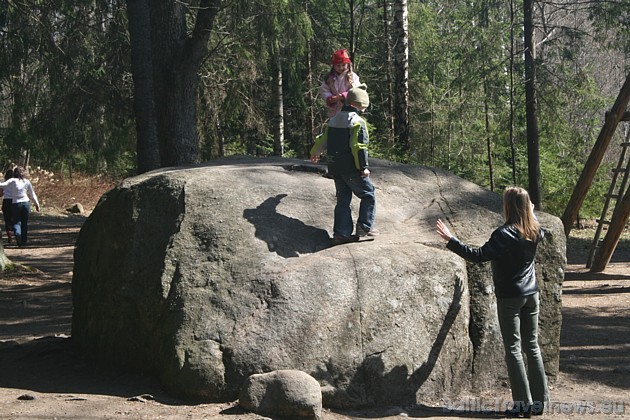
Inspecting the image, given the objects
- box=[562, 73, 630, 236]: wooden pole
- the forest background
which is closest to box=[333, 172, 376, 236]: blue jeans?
the forest background

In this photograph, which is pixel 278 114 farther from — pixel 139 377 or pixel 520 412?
pixel 520 412

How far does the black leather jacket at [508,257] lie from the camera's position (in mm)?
6078

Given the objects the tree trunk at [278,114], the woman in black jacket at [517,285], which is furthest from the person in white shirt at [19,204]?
the woman in black jacket at [517,285]

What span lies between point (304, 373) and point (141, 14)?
8.87 meters

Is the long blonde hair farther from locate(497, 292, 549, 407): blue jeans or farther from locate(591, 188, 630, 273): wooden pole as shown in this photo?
locate(591, 188, 630, 273): wooden pole

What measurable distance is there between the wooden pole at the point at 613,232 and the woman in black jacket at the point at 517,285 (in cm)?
831

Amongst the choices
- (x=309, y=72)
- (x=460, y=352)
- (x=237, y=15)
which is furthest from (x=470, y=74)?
(x=460, y=352)

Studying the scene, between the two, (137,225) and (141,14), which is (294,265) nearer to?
(137,225)

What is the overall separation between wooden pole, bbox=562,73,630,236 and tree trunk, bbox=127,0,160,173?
282 inches

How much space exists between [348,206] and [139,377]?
2.20m

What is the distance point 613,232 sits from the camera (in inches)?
549

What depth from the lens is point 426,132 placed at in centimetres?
2786

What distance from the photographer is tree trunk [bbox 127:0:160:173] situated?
13203mm

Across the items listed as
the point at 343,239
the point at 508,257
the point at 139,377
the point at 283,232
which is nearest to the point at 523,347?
the point at 508,257
